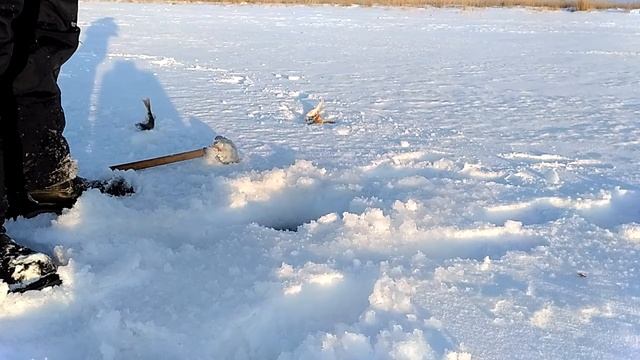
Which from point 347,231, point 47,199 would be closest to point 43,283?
point 47,199

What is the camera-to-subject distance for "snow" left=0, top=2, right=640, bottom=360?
1314 mm

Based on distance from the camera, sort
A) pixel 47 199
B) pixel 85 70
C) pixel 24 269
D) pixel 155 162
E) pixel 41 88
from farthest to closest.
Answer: pixel 85 70 → pixel 155 162 → pixel 47 199 → pixel 41 88 → pixel 24 269

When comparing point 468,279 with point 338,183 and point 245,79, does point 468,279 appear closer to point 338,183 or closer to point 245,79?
point 338,183

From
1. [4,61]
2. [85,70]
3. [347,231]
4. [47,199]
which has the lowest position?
[347,231]

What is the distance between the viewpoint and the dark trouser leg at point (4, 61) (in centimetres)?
142

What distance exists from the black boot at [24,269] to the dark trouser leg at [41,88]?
319 mm

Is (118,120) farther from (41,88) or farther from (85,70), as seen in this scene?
(85,70)

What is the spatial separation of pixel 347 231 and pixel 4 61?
1.12m

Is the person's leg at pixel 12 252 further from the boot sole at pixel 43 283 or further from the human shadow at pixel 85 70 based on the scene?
the human shadow at pixel 85 70

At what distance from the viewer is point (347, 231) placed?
1820mm

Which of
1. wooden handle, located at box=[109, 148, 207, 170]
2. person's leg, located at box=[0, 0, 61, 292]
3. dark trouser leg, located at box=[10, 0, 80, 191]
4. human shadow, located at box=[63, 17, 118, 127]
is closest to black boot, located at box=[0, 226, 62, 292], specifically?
person's leg, located at box=[0, 0, 61, 292]

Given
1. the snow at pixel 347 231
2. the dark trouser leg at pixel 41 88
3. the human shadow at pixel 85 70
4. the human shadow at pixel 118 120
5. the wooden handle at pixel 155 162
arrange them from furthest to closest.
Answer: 1. the human shadow at pixel 85 70
2. the human shadow at pixel 118 120
3. the wooden handle at pixel 155 162
4. the dark trouser leg at pixel 41 88
5. the snow at pixel 347 231

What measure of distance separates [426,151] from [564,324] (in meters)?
1.47

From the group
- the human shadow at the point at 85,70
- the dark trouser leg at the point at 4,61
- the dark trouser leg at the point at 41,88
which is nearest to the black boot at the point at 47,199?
the dark trouser leg at the point at 41,88
